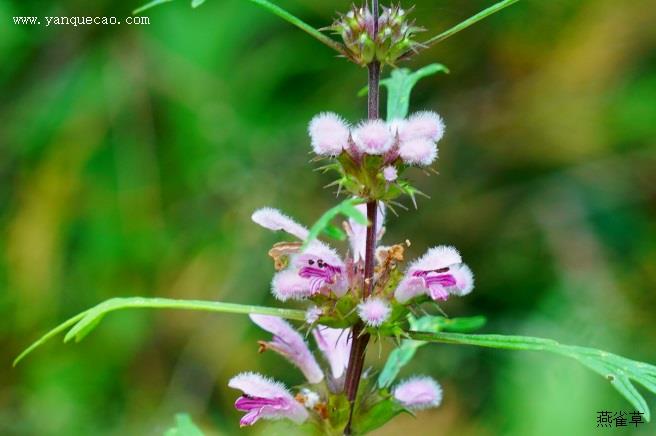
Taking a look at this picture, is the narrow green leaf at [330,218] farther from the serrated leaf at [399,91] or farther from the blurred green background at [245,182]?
the blurred green background at [245,182]

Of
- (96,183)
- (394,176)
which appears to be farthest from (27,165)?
(394,176)

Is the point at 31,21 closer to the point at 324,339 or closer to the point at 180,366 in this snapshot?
the point at 180,366

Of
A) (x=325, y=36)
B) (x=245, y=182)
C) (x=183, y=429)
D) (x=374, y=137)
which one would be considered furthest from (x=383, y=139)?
(x=245, y=182)

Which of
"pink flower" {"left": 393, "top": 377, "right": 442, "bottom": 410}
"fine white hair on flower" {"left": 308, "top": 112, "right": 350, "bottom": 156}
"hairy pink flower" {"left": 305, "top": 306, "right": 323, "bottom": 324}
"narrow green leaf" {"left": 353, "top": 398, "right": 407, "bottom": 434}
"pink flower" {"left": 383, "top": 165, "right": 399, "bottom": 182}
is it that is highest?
"fine white hair on flower" {"left": 308, "top": 112, "right": 350, "bottom": 156}

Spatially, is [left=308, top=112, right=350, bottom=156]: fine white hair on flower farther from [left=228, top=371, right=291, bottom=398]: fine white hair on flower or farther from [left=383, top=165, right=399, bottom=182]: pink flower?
[left=228, top=371, right=291, bottom=398]: fine white hair on flower

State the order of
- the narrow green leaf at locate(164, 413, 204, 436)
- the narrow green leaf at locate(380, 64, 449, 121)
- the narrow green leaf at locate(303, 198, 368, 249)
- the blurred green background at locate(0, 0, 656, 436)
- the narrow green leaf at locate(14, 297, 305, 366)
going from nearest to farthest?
the narrow green leaf at locate(303, 198, 368, 249) → the narrow green leaf at locate(14, 297, 305, 366) → the narrow green leaf at locate(164, 413, 204, 436) → the narrow green leaf at locate(380, 64, 449, 121) → the blurred green background at locate(0, 0, 656, 436)

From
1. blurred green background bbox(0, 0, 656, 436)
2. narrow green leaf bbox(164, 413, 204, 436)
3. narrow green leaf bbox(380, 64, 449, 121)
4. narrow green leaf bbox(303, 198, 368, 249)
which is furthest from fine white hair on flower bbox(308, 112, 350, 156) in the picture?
blurred green background bbox(0, 0, 656, 436)
